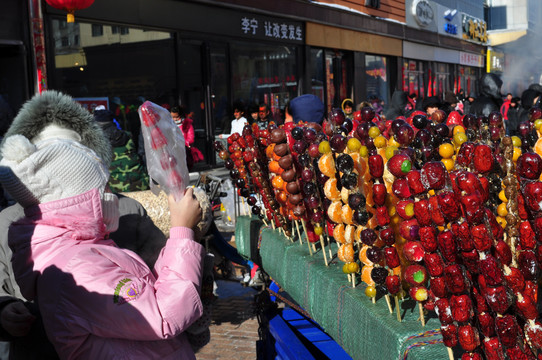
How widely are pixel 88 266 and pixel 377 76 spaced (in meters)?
19.1

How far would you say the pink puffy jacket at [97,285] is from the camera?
1755mm

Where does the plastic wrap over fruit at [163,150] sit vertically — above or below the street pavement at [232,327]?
above

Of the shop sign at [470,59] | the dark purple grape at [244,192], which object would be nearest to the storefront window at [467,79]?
the shop sign at [470,59]

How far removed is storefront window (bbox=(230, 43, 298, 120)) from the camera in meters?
13.6

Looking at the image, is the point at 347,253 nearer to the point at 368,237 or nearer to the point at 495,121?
the point at 368,237

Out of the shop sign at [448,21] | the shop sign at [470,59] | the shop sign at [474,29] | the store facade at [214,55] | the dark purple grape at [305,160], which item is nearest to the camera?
the dark purple grape at [305,160]

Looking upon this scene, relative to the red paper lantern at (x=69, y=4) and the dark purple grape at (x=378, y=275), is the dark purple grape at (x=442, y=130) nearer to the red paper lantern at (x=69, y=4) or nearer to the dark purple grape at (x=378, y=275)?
the dark purple grape at (x=378, y=275)

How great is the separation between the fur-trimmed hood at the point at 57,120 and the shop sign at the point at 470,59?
87.7 ft

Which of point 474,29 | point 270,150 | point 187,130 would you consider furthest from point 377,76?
point 270,150

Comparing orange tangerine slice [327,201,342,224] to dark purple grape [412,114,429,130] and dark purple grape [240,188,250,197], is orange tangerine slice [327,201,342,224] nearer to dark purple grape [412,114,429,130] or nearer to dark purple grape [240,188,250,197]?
dark purple grape [412,114,429,130]

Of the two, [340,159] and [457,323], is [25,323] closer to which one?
[340,159]

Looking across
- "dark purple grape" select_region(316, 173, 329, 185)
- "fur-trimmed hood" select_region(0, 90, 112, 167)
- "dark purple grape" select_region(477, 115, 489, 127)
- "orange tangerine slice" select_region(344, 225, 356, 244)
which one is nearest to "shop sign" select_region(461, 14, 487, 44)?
"dark purple grape" select_region(316, 173, 329, 185)

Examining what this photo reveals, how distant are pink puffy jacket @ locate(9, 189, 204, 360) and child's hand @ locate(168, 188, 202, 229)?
31 millimetres

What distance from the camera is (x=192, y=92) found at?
484 inches
